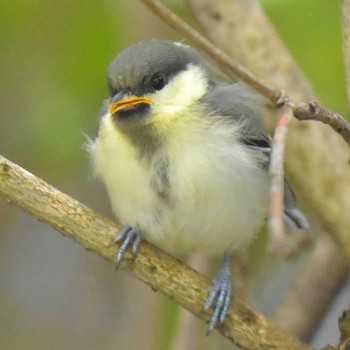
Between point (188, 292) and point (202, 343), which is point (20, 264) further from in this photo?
point (188, 292)

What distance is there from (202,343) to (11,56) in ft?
2.97

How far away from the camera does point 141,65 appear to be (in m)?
1.70

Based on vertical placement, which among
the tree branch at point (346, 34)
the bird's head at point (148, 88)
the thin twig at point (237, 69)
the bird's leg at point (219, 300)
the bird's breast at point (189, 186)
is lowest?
the bird's leg at point (219, 300)

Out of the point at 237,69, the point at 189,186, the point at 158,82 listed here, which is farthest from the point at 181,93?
the point at 237,69

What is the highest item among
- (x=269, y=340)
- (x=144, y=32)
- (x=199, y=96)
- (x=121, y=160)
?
(x=144, y=32)

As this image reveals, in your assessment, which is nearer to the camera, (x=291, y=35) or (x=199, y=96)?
(x=199, y=96)

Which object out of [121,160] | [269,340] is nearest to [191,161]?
[121,160]

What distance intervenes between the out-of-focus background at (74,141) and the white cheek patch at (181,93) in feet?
0.76

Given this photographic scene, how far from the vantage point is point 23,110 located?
2205 mm

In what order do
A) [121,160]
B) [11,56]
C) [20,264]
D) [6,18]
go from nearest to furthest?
[121,160] < [6,18] < [11,56] < [20,264]

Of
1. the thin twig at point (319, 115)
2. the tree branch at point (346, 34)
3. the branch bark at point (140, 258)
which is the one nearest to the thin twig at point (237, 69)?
the thin twig at point (319, 115)

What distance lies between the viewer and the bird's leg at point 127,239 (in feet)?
5.30

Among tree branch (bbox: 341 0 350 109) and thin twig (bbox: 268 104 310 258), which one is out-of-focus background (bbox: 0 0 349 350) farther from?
thin twig (bbox: 268 104 310 258)

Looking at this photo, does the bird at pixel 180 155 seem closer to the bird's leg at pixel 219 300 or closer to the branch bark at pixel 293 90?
the bird's leg at pixel 219 300
